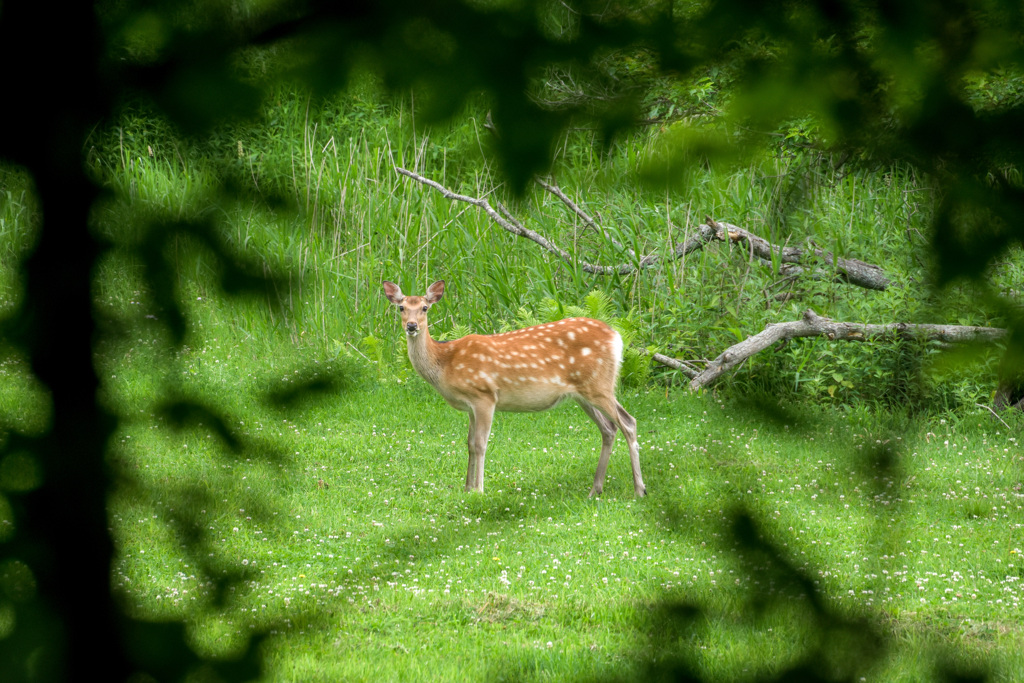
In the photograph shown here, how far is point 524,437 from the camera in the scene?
8.62 m

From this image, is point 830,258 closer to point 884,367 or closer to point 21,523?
point 884,367

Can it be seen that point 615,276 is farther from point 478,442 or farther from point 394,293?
point 478,442

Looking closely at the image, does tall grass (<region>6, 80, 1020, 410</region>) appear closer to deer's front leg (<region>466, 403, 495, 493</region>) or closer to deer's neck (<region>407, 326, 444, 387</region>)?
deer's neck (<region>407, 326, 444, 387</region>)

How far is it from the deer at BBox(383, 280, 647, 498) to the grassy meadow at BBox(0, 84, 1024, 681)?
421 millimetres

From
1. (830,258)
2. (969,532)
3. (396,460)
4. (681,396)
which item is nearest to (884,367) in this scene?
(830,258)

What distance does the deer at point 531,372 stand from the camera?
288 inches

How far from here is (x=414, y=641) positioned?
15.2 feet

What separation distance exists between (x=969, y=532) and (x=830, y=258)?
325 centimetres

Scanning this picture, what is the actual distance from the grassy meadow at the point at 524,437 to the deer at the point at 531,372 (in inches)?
16.6

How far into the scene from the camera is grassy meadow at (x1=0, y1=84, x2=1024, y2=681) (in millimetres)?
922

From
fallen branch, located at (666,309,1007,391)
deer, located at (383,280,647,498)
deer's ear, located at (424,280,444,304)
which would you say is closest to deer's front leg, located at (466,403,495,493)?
deer, located at (383,280,647,498)

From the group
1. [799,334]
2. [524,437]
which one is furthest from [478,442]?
[799,334]

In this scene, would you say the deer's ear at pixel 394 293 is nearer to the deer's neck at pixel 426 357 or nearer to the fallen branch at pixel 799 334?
the deer's neck at pixel 426 357

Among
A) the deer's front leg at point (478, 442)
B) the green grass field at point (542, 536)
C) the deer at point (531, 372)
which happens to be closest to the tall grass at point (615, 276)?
the green grass field at point (542, 536)
